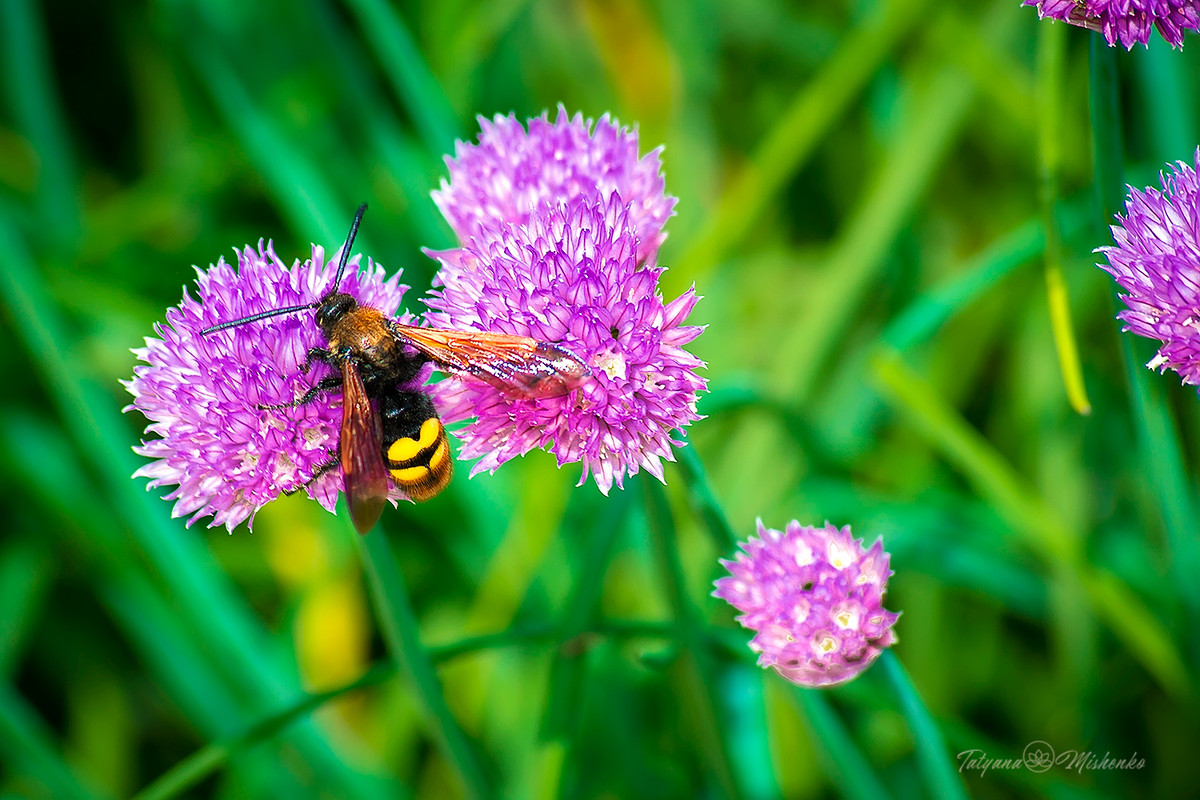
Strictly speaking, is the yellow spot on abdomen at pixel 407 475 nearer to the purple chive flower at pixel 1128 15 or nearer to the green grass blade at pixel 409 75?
the purple chive flower at pixel 1128 15

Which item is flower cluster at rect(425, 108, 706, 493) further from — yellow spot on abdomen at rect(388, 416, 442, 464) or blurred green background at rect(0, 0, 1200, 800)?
blurred green background at rect(0, 0, 1200, 800)

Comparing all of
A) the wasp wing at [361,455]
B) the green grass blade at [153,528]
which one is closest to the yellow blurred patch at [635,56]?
the green grass blade at [153,528]

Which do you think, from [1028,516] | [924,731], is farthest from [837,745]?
[1028,516]

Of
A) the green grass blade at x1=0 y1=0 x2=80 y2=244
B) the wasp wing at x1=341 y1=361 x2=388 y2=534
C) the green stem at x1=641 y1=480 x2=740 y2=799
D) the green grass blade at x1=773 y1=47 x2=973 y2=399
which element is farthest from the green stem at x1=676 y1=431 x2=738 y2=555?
the green grass blade at x1=0 y1=0 x2=80 y2=244

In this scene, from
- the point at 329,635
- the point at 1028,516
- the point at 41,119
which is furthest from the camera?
the point at 41,119

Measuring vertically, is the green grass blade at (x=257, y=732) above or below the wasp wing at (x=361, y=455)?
below

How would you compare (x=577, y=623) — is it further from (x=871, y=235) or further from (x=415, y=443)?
(x=871, y=235)
